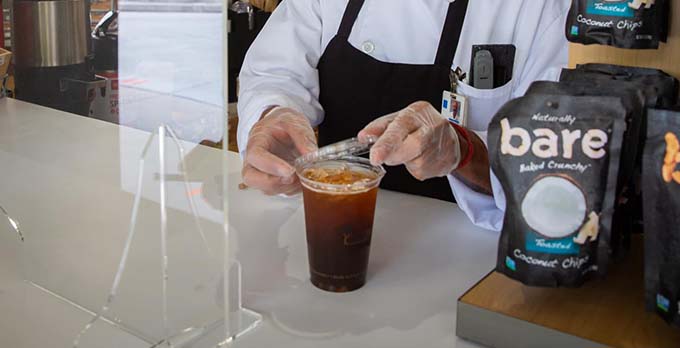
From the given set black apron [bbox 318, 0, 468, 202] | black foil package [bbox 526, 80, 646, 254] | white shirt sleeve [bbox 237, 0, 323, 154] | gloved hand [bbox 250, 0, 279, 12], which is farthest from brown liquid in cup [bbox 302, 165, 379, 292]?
gloved hand [bbox 250, 0, 279, 12]

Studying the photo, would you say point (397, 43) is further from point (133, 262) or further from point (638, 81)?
point (133, 262)

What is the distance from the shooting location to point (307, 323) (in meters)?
0.98

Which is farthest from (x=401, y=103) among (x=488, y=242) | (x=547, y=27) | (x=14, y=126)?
(x=14, y=126)

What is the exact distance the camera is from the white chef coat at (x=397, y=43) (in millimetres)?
1571

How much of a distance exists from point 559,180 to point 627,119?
0.34ft

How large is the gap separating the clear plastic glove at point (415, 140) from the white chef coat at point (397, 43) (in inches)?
5.1

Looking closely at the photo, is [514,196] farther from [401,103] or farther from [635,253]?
[401,103]

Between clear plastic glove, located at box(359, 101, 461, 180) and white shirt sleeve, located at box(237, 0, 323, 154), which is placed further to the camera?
white shirt sleeve, located at box(237, 0, 323, 154)

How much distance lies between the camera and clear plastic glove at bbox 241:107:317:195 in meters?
1.19

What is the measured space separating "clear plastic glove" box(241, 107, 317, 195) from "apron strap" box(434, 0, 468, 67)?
47cm

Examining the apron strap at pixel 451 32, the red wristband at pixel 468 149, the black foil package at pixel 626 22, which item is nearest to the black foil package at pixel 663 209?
the black foil package at pixel 626 22

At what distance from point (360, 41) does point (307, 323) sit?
92cm

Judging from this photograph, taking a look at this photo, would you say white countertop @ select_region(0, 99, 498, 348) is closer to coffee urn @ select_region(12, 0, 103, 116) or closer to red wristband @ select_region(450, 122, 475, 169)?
coffee urn @ select_region(12, 0, 103, 116)

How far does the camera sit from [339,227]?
1030 millimetres
